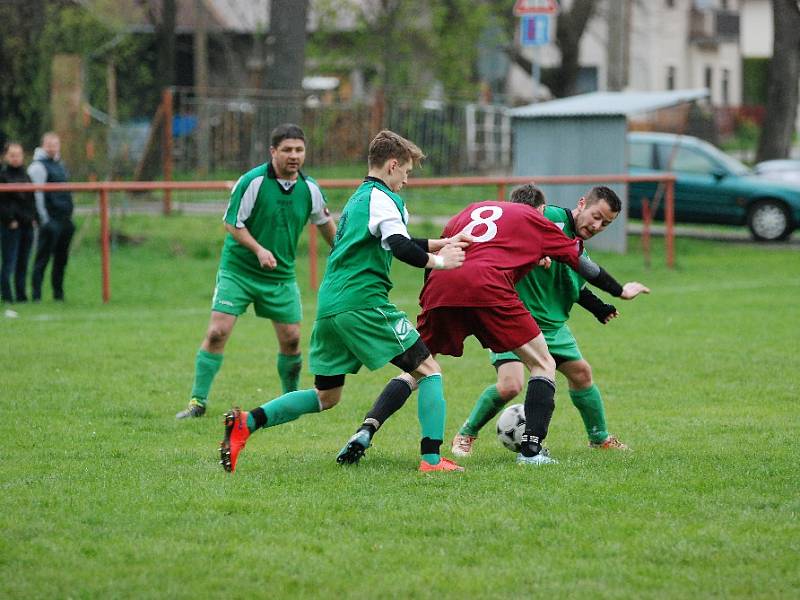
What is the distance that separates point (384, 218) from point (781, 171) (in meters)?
17.9

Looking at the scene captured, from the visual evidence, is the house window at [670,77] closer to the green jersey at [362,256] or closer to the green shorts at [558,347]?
the green shorts at [558,347]

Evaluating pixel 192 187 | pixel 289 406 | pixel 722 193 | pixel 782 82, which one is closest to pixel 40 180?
pixel 192 187

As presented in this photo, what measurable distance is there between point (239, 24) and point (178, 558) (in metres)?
37.7

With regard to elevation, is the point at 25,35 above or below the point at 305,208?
above

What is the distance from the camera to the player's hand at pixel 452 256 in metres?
6.38

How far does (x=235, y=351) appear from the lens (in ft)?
38.8

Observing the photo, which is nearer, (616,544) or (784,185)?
(616,544)

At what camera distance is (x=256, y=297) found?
29.4 ft

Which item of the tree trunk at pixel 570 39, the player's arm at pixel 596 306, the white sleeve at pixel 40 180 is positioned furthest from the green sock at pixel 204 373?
the tree trunk at pixel 570 39

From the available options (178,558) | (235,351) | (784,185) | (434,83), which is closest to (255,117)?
(784,185)

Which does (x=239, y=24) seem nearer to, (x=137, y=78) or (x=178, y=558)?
(x=137, y=78)

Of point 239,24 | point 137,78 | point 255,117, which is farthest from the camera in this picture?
point 239,24

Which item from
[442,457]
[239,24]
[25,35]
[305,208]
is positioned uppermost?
[239,24]

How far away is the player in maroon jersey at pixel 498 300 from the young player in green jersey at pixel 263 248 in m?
2.20
